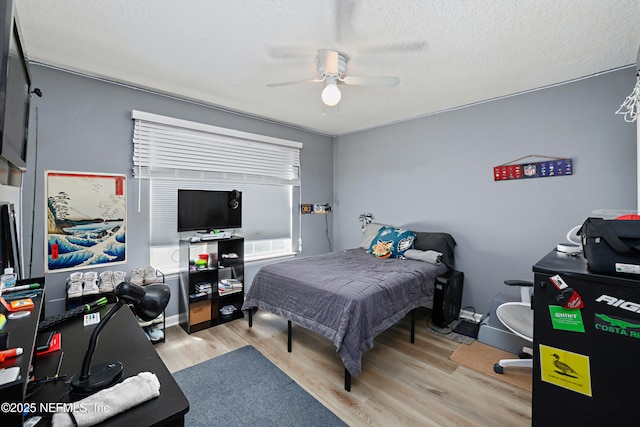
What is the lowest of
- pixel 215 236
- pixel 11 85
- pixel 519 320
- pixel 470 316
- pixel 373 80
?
pixel 470 316

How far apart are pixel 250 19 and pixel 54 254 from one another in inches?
102

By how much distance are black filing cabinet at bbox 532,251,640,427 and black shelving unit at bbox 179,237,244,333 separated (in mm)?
2861

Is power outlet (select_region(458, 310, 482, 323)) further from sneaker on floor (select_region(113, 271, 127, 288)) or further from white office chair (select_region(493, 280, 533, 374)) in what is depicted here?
sneaker on floor (select_region(113, 271, 127, 288))

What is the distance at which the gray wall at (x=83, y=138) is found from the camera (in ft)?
7.76

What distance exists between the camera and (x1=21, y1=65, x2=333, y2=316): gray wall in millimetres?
2365

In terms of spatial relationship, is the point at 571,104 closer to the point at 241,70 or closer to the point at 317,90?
the point at 317,90

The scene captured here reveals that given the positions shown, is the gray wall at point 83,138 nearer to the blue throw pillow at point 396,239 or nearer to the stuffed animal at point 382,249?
the stuffed animal at point 382,249

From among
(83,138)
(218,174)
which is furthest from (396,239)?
(83,138)

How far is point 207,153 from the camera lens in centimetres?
335

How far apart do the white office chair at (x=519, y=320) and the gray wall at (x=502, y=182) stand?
29.4 inches

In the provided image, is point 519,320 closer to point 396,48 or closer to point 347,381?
point 347,381

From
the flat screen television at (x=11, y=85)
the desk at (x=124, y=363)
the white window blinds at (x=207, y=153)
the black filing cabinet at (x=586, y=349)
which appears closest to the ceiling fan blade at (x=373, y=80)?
the black filing cabinet at (x=586, y=349)

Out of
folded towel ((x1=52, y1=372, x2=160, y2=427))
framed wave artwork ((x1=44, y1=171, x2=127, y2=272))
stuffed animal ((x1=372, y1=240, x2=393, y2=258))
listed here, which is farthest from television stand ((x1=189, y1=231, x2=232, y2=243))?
folded towel ((x1=52, y1=372, x2=160, y2=427))

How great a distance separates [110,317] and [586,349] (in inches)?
68.0
